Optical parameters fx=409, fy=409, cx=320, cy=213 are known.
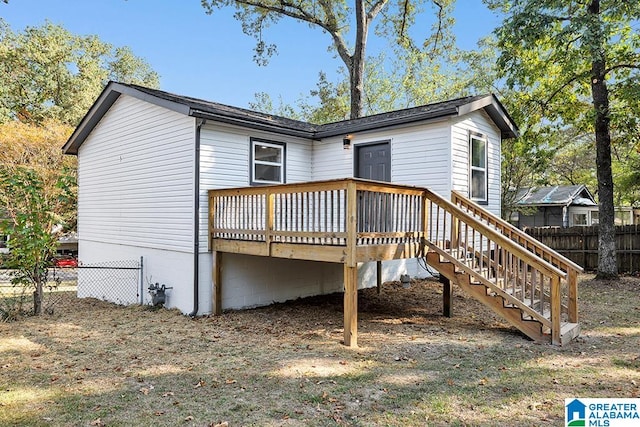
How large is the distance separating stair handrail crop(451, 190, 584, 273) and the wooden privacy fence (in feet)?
23.1

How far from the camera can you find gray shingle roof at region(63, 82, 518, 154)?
8.25m

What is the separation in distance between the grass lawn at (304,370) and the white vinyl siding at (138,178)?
7.30 ft

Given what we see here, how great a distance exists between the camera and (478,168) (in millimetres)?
9695

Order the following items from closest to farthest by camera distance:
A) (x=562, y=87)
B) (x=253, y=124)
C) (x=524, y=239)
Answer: (x=524, y=239) < (x=253, y=124) < (x=562, y=87)

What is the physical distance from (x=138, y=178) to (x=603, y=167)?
40.3ft

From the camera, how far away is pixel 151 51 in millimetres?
29375

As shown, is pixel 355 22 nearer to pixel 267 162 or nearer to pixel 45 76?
pixel 267 162

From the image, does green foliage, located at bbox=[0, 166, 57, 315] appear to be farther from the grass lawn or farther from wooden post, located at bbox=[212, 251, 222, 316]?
wooden post, located at bbox=[212, 251, 222, 316]

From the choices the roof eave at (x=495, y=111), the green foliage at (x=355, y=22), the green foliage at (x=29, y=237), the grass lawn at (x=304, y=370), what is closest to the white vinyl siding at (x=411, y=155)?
the roof eave at (x=495, y=111)

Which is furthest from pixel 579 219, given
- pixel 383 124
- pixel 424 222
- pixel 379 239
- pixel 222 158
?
pixel 222 158

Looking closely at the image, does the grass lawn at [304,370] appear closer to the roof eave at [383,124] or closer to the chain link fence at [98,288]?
the chain link fence at [98,288]

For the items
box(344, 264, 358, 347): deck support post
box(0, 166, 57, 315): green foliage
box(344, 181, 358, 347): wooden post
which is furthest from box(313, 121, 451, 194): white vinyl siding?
box(0, 166, 57, 315): green foliage

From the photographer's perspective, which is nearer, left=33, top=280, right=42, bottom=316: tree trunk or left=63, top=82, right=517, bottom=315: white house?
left=33, top=280, right=42, bottom=316: tree trunk

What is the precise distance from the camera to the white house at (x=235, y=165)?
8242mm
